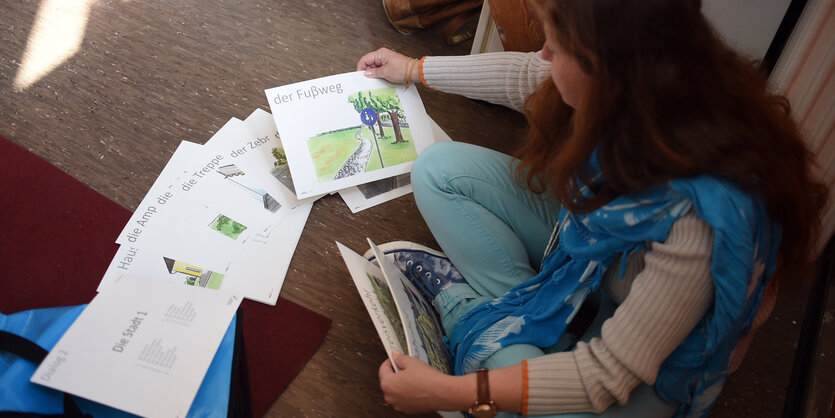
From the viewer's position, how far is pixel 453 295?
111 centimetres

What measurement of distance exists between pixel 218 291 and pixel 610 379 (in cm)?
67

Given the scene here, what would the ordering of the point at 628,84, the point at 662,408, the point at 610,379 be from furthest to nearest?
the point at 662,408 → the point at 610,379 → the point at 628,84

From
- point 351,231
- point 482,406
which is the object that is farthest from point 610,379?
point 351,231

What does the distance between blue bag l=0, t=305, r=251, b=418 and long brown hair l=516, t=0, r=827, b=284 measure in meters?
0.65

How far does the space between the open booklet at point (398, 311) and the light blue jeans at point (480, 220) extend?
45 mm

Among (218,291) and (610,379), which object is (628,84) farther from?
(218,291)

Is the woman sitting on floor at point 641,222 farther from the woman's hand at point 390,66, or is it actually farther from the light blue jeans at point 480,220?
the woman's hand at point 390,66

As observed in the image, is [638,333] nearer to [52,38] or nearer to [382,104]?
[382,104]

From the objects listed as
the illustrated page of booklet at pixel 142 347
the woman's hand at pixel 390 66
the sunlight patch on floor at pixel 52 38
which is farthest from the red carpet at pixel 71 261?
the woman's hand at pixel 390 66

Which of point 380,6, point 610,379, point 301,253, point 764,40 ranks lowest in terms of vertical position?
point 301,253

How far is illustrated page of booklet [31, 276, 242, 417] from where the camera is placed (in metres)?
0.91

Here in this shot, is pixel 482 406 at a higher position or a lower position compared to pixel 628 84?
lower

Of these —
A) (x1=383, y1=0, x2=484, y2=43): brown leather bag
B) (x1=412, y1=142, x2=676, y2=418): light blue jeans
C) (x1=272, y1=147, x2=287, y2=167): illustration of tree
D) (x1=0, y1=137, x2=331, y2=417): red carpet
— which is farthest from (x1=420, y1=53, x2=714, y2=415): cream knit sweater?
(x1=383, y1=0, x2=484, y2=43): brown leather bag

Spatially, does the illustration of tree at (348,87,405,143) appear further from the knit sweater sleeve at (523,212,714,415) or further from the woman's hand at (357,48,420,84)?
the knit sweater sleeve at (523,212,714,415)
